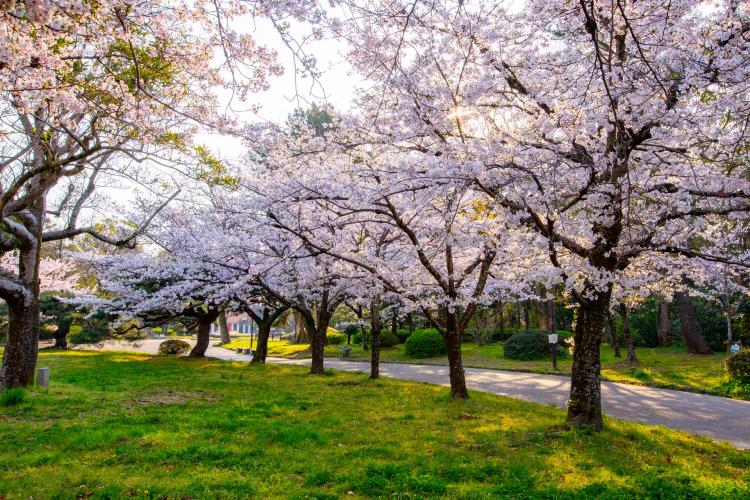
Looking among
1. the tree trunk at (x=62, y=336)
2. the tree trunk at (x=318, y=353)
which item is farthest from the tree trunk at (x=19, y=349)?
the tree trunk at (x=62, y=336)

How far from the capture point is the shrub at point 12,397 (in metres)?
8.92

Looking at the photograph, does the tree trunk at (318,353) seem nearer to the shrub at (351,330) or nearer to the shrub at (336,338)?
the shrub at (351,330)

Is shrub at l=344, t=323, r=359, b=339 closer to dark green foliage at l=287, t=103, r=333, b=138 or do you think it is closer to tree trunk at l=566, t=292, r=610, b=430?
dark green foliage at l=287, t=103, r=333, b=138

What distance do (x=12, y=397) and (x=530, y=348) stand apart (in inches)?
760

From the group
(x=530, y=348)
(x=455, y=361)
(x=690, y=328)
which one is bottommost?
(x=530, y=348)

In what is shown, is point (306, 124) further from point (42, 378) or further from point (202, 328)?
point (202, 328)

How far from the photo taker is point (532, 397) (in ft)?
39.4

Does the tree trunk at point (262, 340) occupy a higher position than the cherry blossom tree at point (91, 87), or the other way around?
the cherry blossom tree at point (91, 87)

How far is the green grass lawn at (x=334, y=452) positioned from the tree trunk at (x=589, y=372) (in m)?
0.36

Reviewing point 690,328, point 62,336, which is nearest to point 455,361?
point 690,328

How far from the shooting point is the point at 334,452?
6230 mm

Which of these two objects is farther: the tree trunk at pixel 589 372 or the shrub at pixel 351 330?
the shrub at pixel 351 330

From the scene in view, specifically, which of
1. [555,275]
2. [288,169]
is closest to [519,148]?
[555,275]

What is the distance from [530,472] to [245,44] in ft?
18.3
